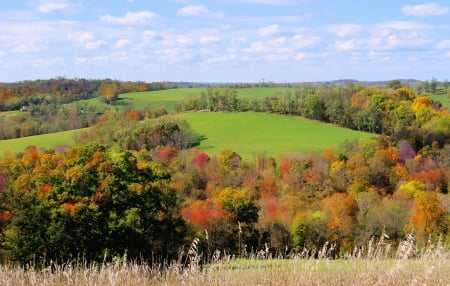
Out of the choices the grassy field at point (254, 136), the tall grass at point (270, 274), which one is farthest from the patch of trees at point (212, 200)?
the grassy field at point (254, 136)

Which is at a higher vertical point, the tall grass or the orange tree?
the tall grass

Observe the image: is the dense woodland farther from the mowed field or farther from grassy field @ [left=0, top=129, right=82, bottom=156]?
grassy field @ [left=0, top=129, right=82, bottom=156]

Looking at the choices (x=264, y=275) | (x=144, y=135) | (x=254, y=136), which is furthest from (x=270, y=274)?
(x=254, y=136)

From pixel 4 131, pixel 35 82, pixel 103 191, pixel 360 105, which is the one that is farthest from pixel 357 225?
pixel 35 82

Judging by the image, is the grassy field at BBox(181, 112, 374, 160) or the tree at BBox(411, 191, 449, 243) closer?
the tree at BBox(411, 191, 449, 243)

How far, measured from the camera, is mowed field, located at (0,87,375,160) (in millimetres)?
79750

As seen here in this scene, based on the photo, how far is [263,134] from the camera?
8794 cm

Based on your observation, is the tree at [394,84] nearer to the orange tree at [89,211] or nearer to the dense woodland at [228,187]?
the dense woodland at [228,187]

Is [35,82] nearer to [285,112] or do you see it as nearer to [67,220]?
[285,112]

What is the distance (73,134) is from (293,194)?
41917 mm

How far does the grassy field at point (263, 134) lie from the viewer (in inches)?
3155

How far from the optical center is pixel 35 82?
5428 inches

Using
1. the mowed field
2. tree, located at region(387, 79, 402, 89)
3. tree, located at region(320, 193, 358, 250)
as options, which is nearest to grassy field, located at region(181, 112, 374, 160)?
the mowed field

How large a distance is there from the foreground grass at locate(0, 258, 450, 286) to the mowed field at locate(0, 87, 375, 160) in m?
69.8
